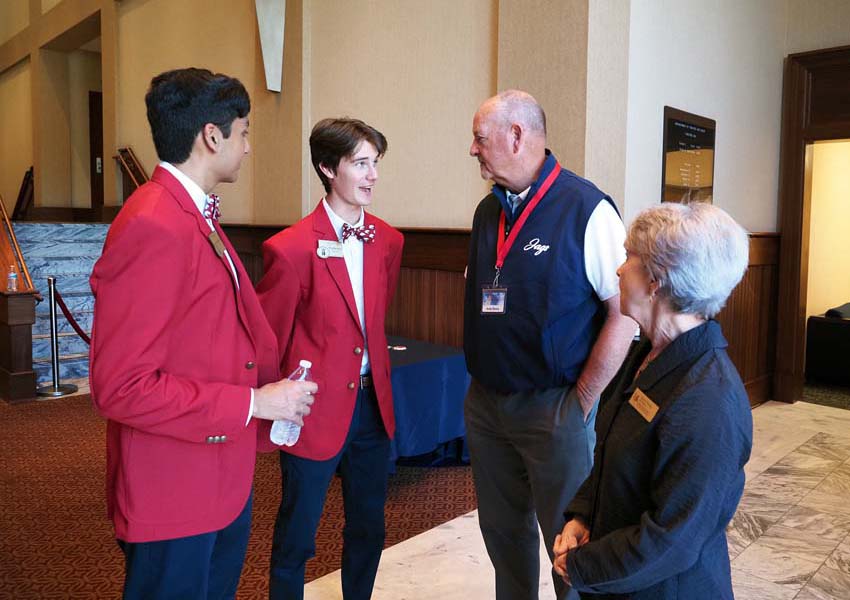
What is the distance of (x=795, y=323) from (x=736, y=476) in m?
5.50

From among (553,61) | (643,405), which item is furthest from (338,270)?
(553,61)

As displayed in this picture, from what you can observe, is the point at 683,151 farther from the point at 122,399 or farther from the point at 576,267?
the point at 122,399

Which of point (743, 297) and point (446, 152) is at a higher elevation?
point (446, 152)

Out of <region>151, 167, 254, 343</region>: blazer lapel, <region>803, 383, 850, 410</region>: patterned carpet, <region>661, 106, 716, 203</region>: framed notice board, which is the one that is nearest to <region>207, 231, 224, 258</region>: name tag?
<region>151, 167, 254, 343</region>: blazer lapel

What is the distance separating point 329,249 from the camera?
2166 millimetres

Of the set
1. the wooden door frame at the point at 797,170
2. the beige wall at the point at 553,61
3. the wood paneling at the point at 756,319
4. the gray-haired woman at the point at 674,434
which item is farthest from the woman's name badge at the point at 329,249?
the wooden door frame at the point at 797,170

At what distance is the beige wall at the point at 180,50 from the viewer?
266 inches

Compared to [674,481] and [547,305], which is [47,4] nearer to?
[547,305]

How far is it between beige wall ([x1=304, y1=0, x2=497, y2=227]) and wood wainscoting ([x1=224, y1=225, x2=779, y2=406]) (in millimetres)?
223

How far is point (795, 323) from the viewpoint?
6066 mm

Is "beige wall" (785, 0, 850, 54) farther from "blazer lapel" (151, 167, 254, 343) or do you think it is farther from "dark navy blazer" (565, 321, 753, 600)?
"blazer lapel" (151, 167, 254, 343)

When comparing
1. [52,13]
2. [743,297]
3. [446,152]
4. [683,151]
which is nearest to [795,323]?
[743,297]

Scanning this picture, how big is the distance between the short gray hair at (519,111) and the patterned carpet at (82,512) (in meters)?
2.04

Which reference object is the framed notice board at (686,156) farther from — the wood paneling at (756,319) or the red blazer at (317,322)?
the red blazer at (317,322)
